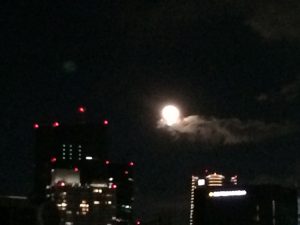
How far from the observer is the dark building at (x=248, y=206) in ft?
501

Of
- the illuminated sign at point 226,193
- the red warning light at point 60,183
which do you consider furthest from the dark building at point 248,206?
the red warning light at point 60,183

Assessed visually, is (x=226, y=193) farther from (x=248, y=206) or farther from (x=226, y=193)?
(x=248, y=206)

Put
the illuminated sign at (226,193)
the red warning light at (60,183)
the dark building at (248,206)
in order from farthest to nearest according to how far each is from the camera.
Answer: the illuminated sign at (226,193) < the dark building at (248,206) < the red warning light at (60,183)

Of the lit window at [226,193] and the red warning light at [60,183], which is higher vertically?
the lit window at [226,193]

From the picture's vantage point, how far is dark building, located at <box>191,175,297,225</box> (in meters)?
153

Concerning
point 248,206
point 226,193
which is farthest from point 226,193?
point 248,206

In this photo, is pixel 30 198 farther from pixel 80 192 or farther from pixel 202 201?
pixel 202 201

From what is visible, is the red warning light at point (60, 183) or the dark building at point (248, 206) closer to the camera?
the red warning light at point (60, 183)

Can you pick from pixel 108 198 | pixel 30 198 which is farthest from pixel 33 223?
pixel 108 198

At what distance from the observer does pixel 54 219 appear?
54.9 meters

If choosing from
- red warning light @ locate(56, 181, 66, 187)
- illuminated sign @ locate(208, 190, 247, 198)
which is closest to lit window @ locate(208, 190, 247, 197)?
illuminated sign @ locate(208, 190, 247, 198)

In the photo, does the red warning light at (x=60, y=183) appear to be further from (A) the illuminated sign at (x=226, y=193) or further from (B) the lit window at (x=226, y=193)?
(B) the lit window at (x=226, y=193)

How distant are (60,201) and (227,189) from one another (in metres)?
44.7

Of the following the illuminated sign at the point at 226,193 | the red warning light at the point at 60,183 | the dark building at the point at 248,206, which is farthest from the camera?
the illuminated sign at the point at 226,193
